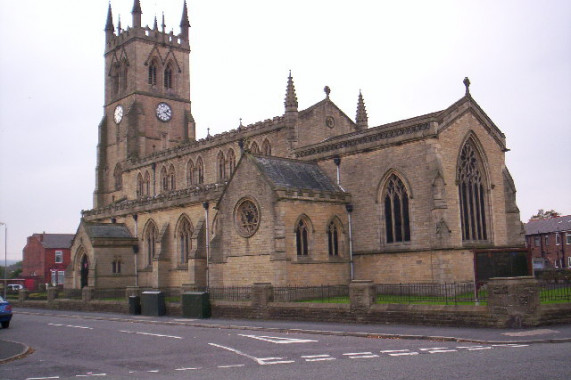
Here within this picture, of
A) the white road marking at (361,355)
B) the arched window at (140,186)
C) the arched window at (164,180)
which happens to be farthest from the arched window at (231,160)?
the white road marking at (361,355)

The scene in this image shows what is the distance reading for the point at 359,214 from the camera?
35.6 m

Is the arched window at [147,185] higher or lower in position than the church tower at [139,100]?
lower

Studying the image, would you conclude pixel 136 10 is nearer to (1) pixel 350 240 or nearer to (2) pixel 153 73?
(2) pixel 153 73

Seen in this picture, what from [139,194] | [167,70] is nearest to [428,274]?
[139,194]

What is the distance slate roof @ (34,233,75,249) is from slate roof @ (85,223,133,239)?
40895 mm

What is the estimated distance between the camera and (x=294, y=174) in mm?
35188

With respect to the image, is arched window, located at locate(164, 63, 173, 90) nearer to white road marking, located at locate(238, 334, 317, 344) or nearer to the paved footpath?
the paved footpath

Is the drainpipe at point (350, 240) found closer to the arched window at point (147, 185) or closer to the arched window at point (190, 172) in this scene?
the arched window at point (190, 172)

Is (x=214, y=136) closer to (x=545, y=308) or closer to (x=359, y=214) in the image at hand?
(x=359, y=214)

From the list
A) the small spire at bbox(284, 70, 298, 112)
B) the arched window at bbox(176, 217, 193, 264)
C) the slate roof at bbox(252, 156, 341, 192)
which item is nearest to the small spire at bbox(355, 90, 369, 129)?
the small spire at bbox(284, 70, 298, 112)

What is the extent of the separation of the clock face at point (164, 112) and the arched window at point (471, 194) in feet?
125

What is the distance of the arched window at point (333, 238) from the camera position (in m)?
35.0

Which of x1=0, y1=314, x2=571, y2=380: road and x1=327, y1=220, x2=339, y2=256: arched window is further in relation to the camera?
x1=327, y1=220, x2=339, y2=256: arched window

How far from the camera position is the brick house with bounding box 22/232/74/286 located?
85.5 meters
